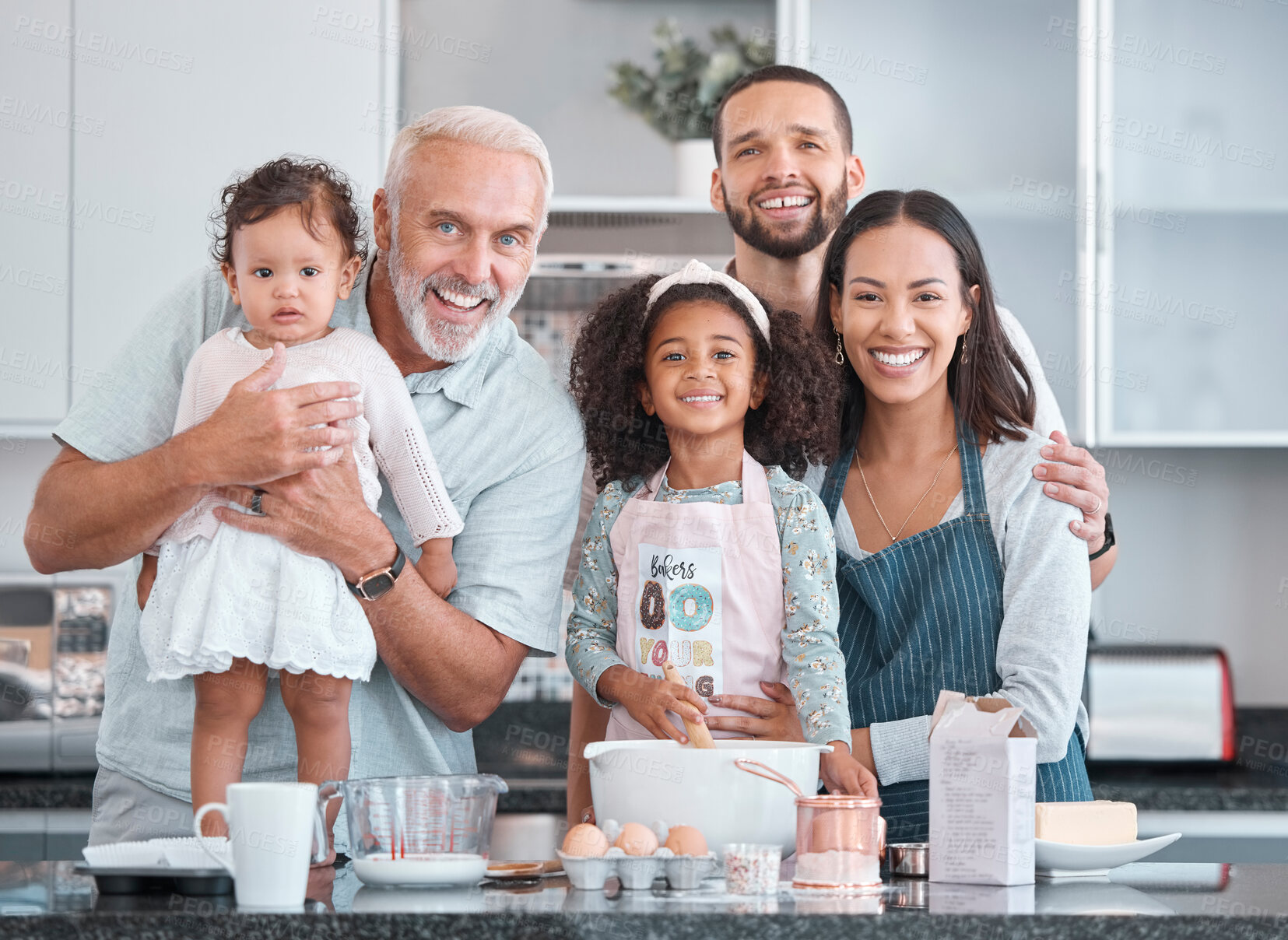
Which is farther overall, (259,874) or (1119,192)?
(1119,192)

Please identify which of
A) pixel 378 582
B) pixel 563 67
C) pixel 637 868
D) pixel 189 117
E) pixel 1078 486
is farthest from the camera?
pixel 563 67

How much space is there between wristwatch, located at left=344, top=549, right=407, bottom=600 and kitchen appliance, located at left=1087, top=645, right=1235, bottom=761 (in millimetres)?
1720

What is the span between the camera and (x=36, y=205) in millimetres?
2707

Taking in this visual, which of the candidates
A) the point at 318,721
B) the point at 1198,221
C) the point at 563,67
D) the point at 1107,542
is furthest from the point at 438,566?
the point at 1198,221

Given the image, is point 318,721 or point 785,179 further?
point 785,179

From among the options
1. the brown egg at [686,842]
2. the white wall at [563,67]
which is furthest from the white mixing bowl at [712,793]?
the white wall at [563,67]

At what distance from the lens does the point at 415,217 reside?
4.83 ft

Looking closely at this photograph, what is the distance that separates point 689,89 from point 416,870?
222 centimetres

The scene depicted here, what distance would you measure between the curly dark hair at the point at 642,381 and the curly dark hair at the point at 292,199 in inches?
12.8

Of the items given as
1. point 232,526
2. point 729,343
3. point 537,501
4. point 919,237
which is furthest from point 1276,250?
point 232,526

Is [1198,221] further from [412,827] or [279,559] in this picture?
[412,827]

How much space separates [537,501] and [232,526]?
343 millimetres

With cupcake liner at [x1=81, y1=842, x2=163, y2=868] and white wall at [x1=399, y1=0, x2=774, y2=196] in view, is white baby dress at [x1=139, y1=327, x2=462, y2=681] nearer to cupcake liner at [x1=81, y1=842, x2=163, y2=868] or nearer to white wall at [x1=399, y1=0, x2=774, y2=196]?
cupcake liner at [x1=81, y1=842, x2=163, y2=868]

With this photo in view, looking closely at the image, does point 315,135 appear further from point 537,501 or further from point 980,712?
point 980,712
